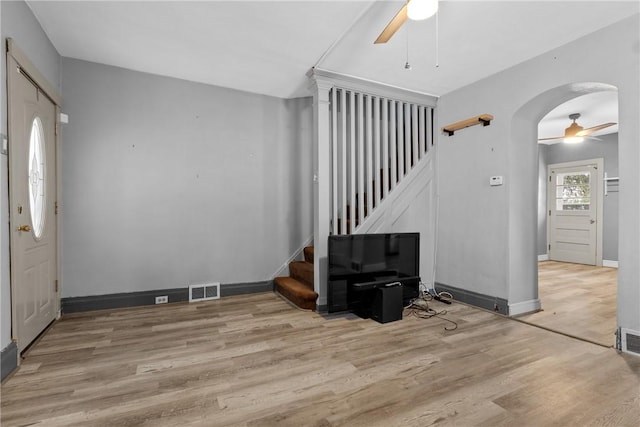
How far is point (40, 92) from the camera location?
2.90 meters

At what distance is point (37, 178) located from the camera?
2.91m

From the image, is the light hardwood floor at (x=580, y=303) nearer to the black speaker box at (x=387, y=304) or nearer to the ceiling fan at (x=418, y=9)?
the black speaker box at (x=387, y=304)

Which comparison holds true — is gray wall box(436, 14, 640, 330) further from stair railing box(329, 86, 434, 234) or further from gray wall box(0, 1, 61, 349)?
gray wall box(0, 1, 61, 349)

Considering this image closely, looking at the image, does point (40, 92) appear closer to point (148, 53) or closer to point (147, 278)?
point (148, 53)

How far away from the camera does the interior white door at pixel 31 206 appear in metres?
2.35

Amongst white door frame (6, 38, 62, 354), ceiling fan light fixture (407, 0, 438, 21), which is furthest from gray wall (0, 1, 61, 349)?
ceiling fan light fixture (407, 0, 438, 21)

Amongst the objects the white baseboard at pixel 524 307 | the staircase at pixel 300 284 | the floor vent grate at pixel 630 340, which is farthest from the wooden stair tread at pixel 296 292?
the floor vent grate at pixel 630 340

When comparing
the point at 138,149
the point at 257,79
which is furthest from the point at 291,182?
the point at 138,149

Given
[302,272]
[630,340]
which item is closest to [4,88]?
[302,272]

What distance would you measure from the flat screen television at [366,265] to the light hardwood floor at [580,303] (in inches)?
53.4

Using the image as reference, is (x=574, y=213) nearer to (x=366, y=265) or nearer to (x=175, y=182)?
(x=366, y=265)

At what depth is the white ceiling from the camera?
2572 mm

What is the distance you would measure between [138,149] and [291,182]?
79.1 inches

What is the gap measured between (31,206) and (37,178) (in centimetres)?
33
